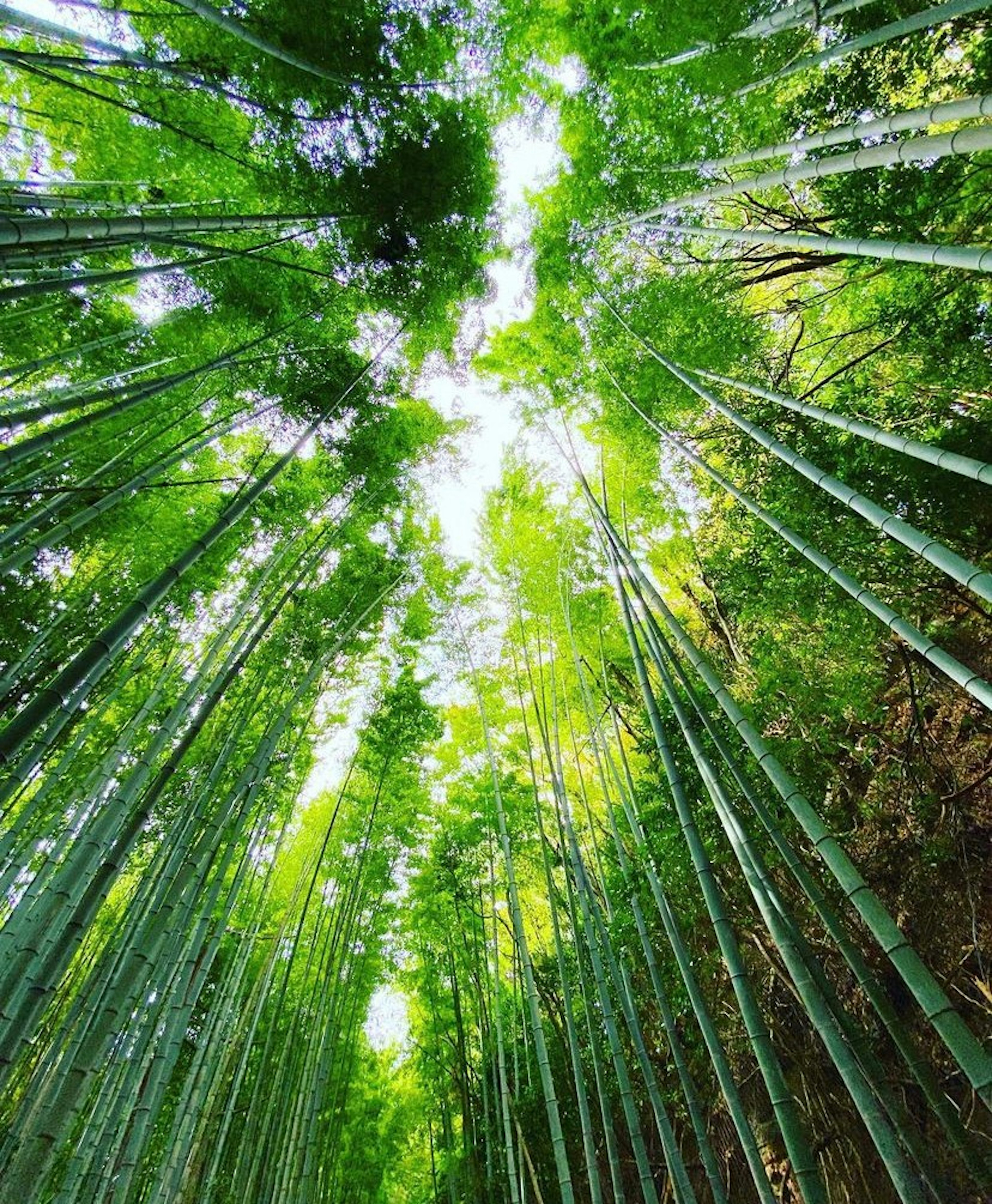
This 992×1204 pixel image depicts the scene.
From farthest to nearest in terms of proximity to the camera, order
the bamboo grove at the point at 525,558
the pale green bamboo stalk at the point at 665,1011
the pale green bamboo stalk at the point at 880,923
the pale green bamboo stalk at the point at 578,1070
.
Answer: the pale green bamboo stalk at the point at 578,1070 → the pale green bamboo stalk at the point at 665,1011 → the bamboo grove at the point at 525,558 → the pale green bamboo stalk at the point at 880,923

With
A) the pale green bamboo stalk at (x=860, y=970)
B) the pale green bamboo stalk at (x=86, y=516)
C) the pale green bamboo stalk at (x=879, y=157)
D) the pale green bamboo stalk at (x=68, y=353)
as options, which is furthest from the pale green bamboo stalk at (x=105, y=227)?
the pale green bamboo stalk at (x=860, y=970)

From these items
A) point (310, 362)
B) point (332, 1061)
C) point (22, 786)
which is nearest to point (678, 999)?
point (332, 1061)

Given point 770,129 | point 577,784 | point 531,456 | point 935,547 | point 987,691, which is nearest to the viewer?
point 987,691

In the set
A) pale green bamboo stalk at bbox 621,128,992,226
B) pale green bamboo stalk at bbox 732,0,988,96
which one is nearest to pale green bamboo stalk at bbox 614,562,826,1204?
pale green bamboo stalk at bbox 621,128,992,226

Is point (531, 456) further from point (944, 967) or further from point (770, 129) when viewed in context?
point (944, 967)

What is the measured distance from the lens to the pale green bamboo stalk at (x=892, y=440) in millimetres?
1853

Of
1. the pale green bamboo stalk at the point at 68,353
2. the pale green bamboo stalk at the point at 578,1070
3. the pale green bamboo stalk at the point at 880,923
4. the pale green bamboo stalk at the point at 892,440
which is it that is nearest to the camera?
the pale green bamboo stalk at the point at 880,923

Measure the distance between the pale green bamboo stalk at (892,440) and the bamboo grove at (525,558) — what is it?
38 millimetres

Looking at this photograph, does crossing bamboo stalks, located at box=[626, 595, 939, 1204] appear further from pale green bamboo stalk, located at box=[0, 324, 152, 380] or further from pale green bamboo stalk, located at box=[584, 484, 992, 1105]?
pale green bamboo stalk, located at box=[0, 324, 152, 380]

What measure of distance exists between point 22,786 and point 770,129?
5428 mm

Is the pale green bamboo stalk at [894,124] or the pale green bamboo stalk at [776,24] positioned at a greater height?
the pale green bamboo stalk at [776,24]

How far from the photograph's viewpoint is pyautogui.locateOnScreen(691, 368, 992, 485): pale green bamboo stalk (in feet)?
6.08

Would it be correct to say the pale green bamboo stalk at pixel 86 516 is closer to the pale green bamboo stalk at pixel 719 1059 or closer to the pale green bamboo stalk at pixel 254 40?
the pale green bamboo stalk at pixel 254 40

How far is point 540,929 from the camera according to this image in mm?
7945
